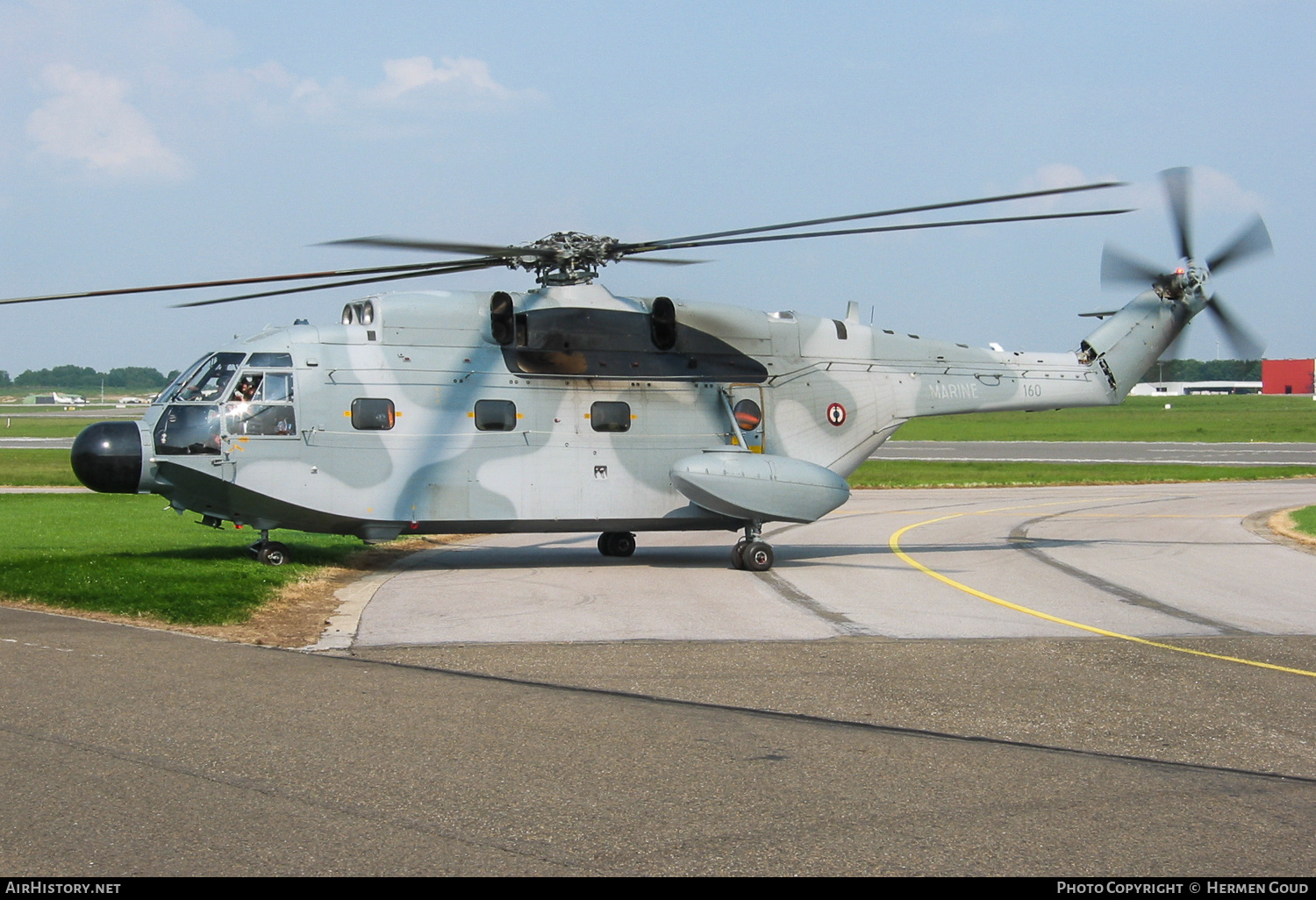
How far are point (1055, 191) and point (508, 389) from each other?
7.58m

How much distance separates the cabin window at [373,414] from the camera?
15875 millimetres

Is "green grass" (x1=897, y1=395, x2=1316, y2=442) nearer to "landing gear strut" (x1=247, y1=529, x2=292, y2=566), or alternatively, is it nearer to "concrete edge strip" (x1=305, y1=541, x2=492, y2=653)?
"concrete edge strip" (x1=305, y1=541, x2=492, y2=653)

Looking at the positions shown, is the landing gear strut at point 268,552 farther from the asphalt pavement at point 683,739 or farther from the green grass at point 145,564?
the asphalt pavement at point 683,739

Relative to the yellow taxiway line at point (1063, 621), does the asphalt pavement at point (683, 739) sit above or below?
above

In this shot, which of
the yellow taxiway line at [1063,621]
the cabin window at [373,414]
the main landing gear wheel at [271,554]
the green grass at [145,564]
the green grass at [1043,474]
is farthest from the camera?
the green grass at [1043,474]

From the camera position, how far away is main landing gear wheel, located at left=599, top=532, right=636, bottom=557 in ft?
62.0

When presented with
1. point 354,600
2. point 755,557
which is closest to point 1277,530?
point 755,557

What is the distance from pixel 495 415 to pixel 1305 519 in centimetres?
1672

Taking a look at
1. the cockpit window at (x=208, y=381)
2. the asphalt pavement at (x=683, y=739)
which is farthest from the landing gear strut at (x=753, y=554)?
the cockpit window at (x=208, y=381)

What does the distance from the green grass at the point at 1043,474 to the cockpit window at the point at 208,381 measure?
23698mm

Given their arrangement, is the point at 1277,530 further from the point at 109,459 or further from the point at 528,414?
the point at 109,459

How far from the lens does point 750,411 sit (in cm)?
1791

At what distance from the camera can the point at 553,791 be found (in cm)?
623

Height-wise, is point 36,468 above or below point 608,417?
below
